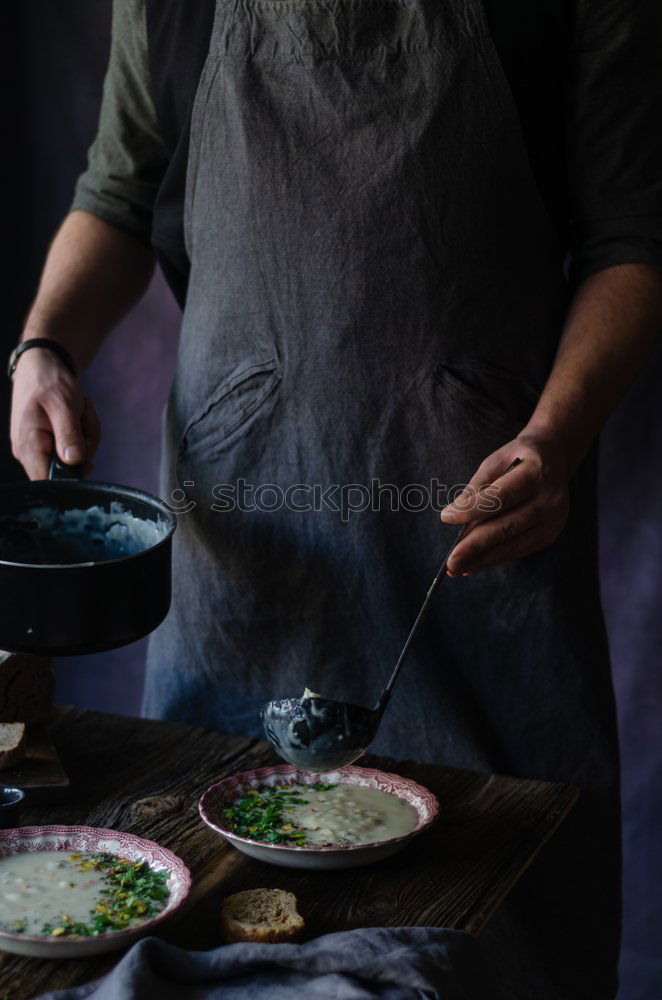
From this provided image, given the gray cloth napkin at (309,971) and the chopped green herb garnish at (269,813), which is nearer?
the gray cloth napkin at (309,971)

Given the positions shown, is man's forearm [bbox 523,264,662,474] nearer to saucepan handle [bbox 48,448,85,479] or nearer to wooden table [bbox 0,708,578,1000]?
wooden table [bbox 0,708,578,1000]

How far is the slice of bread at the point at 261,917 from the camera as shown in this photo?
3.31ft

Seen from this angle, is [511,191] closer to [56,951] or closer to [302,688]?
[302,688]

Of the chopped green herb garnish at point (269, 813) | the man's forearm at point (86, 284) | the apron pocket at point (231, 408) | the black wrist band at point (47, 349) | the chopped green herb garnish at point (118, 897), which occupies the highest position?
the man's forearm at point (86, 284)

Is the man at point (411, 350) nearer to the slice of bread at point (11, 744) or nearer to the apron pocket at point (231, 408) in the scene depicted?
the apron pocket at point (231, 408)

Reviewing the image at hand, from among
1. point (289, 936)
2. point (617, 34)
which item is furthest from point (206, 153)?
point (289, 936)

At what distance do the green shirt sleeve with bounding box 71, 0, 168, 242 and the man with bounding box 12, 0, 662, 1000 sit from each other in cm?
1

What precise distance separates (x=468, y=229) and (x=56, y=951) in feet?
3.10

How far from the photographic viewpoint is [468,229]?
1501 mm

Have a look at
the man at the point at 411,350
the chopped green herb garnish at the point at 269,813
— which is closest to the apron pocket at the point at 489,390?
the man at the point at 411,350

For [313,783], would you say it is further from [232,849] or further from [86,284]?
[86,284]

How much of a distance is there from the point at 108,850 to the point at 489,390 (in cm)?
72

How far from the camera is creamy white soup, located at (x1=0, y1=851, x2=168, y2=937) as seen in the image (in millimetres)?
1009
